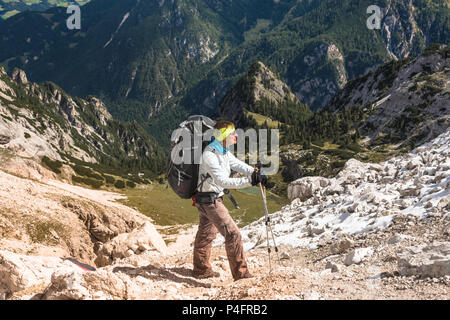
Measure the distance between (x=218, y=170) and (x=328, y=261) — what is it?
172 inches

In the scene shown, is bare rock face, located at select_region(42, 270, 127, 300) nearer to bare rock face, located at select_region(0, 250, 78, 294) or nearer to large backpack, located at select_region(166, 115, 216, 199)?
bare rock face, located at select_region(0, 250, 78, 294)

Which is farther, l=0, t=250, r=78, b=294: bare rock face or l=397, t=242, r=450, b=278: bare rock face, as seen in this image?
l=0, t=250, r=78, b=294: bare rock face

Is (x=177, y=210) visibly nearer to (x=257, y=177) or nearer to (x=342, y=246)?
(x=342, y=246)

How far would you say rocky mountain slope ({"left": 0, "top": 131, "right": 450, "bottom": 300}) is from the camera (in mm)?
7688

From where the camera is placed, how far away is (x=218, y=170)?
975 cm

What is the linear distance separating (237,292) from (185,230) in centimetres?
4972

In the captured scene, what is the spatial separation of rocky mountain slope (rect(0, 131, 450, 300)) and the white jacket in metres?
2.43

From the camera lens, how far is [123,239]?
19625 millimetres

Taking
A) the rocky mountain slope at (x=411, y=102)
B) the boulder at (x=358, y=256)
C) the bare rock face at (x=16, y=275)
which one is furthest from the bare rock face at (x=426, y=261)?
the rocky mountain slope at (x=411, y=102)

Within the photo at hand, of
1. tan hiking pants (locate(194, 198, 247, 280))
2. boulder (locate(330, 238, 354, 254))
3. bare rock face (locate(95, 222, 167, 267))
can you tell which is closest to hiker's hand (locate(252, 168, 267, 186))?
tan hiking pants (locate(194, 198, 247, 280))

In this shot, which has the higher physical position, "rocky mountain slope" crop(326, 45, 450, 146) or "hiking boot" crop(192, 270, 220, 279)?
"rocky mountain slope" crop(326, 45, 450, 146)

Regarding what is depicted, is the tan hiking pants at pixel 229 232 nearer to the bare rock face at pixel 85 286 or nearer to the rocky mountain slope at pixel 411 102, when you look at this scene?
the bare rock face at pixel 85 286
